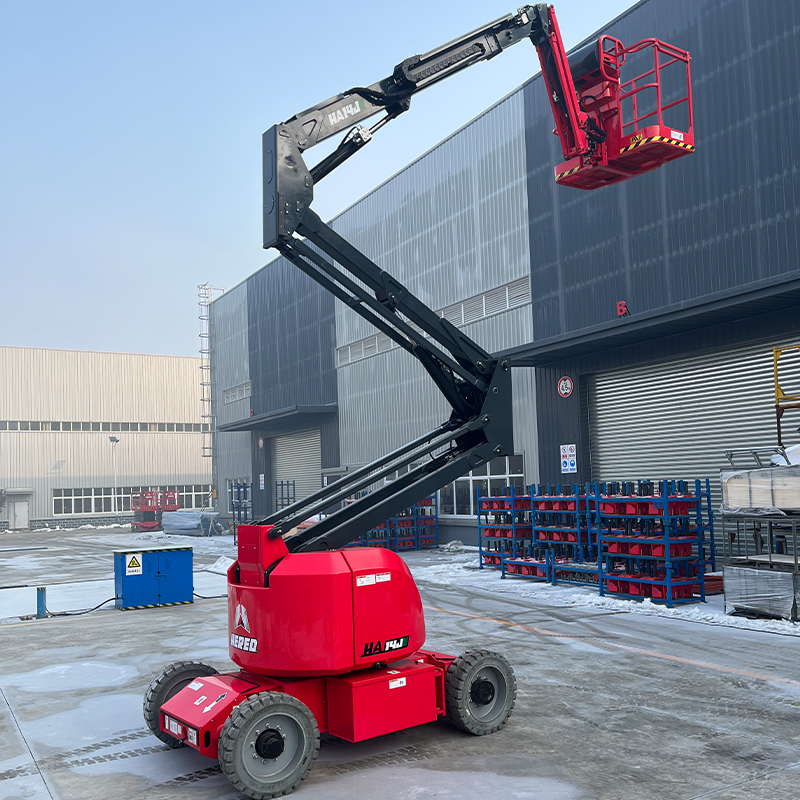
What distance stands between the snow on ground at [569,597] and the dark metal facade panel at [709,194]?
5.82m

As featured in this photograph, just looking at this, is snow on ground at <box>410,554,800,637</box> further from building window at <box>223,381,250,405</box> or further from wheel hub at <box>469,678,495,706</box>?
building window at <box>223,381,250,405</box>

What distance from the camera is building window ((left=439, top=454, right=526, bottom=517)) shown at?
23806 millimetres

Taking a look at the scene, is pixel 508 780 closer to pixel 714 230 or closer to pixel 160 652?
pixel 160 652

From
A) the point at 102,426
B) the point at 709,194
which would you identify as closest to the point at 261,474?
the point at 102,426

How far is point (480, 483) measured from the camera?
25.7 meters

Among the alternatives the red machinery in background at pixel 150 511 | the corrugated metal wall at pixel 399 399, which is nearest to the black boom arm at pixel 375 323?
the corrugated metal wall at pixel 399 399

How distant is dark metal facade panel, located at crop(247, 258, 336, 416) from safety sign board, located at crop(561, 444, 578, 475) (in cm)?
1524

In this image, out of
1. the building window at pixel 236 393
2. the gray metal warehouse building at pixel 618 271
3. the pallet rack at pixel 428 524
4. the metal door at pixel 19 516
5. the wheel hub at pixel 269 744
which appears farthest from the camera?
the metal door at pixel 19 516

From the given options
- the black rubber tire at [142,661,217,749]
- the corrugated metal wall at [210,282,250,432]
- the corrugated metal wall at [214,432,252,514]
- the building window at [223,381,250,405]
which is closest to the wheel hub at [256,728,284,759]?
the black rubber tire at [142,661,217,749]

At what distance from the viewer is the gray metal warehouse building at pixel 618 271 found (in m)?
15.8

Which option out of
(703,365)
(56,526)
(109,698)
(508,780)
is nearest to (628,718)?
(508,780)

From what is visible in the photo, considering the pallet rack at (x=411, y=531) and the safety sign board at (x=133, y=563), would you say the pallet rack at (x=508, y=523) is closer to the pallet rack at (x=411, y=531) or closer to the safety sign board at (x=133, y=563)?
the pallet rack at (x=411, y=531)

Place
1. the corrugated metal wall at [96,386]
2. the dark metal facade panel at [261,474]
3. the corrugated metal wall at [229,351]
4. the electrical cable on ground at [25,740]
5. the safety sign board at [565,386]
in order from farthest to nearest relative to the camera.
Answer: the corrugated metal wall at [96,386], the corrugated metal wall at [229,351], the dark metal facade panel at [261,474], the safety sign board at [565,386], the electrical cable on ground at [25,740]

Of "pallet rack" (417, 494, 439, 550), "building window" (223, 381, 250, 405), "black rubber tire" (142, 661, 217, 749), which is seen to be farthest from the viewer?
"building window" (223, 381, 250, 405)
